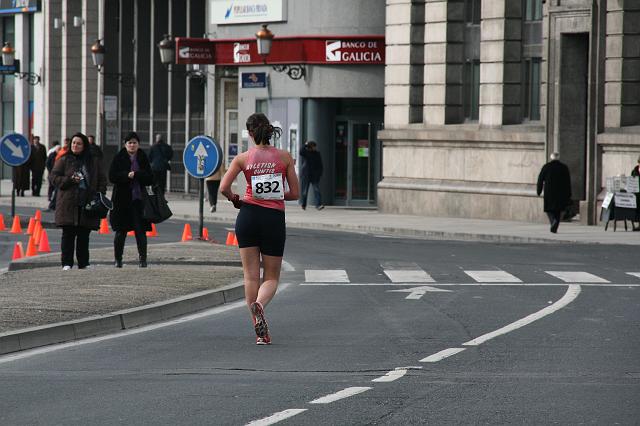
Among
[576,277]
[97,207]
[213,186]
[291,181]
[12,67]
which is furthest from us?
[12,67]

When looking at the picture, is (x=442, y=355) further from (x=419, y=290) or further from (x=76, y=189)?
(x=76, y=189)

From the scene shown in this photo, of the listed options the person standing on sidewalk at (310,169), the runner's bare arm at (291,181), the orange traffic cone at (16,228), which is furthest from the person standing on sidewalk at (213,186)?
the runner's bare arm at (291,181)

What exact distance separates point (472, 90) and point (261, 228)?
2407cm

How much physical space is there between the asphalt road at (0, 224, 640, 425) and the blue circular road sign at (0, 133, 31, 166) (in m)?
13.0

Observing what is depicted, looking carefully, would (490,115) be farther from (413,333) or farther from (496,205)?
(413,333)

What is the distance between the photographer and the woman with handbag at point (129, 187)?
1858 centimetres

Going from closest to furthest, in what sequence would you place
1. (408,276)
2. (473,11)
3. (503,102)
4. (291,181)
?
1. (291,181)
2. (408,276)
3. (503,102)
4. (473,11)

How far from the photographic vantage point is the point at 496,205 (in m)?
34.3

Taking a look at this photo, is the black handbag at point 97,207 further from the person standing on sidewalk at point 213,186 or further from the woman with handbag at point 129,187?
the person standing on sidewalk at point 213,186

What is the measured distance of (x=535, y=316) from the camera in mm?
14562

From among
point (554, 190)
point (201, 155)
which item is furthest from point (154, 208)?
point (554, 190)

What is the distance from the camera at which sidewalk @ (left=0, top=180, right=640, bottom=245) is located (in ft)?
92.9

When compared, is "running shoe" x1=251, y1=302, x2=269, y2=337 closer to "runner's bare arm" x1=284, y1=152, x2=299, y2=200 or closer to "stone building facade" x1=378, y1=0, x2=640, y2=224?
"runner's bare arm" x1=284, y1=152, x2=299, y2=200

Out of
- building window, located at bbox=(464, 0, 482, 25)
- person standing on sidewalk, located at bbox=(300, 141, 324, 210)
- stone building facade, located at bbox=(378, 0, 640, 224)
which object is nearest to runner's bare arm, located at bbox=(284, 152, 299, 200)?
stone building facade, located at bbox=(378, 0, 640, 224)
